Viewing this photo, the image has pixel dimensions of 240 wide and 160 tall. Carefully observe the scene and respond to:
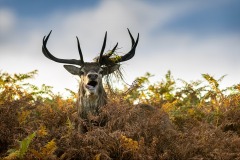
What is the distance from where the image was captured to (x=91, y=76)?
30.1 ft

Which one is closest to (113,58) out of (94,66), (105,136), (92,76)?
(94,66)

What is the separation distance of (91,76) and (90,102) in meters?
0.59

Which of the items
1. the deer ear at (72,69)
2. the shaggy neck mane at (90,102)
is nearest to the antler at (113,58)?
the deer ear at (72,69)

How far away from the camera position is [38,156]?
6539mm

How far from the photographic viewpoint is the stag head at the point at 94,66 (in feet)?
30.6

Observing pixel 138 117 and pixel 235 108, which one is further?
pixel 235 108

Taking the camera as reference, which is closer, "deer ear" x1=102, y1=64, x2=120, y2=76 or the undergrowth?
the undergrowth

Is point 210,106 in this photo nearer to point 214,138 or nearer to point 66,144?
point 214,138

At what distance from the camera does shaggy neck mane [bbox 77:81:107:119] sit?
31.0ft

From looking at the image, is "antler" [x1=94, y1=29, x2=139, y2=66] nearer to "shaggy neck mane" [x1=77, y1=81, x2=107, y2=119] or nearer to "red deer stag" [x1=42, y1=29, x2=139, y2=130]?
"red deer stag" [x1=42, y1=29, x2=139, y2=130]

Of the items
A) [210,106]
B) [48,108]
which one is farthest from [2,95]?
[210,106]

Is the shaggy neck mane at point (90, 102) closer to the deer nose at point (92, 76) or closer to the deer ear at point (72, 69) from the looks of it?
the deer nose at point (92, 76)

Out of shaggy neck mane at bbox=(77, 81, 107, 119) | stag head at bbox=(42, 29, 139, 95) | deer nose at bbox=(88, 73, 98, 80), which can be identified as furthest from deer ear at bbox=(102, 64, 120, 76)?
deer nose at bbox=(88, 73, 98, 80)

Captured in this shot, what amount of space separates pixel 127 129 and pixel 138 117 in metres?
0.56
